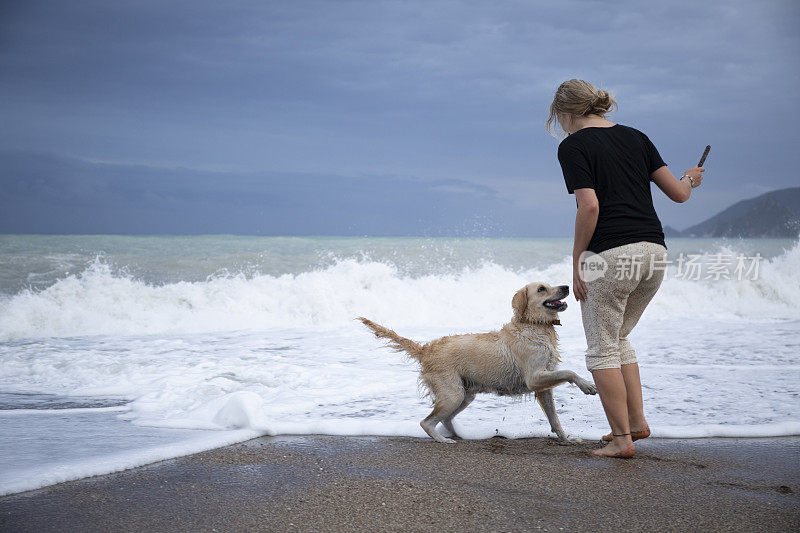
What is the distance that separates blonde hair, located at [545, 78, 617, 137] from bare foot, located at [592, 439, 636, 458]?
2.19 m

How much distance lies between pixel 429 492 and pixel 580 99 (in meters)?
2.69

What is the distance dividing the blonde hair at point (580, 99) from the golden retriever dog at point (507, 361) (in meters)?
1.24

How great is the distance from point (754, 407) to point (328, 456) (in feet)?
13.0

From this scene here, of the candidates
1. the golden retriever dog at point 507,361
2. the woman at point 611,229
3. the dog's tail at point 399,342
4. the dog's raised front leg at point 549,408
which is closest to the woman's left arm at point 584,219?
the woman at point 611,229

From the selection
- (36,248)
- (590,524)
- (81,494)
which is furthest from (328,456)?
(36,248)

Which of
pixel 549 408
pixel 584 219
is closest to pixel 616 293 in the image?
pixel 584 219

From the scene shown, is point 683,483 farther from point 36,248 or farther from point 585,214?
point 36,248

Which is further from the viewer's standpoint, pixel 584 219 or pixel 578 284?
pixel 578 284

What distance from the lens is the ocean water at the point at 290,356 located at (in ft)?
16.8

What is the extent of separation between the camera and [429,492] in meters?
3.57

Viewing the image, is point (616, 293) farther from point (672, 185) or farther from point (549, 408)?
point (549, 408)

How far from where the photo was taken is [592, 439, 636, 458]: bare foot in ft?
13.9

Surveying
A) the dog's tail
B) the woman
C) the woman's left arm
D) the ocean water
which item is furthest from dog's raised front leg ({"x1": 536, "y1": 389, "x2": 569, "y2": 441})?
the woman's left arm

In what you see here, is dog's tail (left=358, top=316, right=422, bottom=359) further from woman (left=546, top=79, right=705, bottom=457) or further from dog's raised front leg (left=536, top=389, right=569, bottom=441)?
woman (left=546, top=79, right=705, bottom=457)
